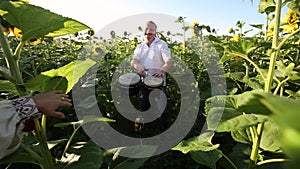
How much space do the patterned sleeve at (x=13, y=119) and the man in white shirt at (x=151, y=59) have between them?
81.0 inches

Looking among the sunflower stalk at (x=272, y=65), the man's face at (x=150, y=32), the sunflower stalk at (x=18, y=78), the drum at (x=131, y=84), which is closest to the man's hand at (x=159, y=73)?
the drum at (x=131, y=84)

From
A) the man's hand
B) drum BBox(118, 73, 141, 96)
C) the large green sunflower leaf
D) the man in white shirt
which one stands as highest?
the large green sunflower leaf

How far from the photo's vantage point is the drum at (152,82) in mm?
2875

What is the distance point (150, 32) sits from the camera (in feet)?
10.0

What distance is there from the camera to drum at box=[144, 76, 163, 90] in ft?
9.43

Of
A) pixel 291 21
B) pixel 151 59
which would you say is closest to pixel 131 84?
pixel 151 59

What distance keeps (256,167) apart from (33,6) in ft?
3.11

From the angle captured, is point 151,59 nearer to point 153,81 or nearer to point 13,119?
point 153,81

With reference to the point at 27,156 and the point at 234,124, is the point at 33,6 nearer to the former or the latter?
the point at 27,156

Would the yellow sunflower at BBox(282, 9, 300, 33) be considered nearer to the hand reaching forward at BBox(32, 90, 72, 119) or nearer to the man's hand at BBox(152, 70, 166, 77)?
the man's hand at BBox(152, 70, 166, 77)

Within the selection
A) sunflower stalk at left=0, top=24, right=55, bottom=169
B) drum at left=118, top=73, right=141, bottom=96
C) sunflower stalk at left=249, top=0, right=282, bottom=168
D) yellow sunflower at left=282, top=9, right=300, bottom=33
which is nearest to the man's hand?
drum at left=118, top=73, right=141, bottom=96

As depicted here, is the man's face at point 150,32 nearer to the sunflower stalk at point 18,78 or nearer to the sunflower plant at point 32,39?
the sunflower plant at point 32,39

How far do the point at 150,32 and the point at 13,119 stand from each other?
2.33 m

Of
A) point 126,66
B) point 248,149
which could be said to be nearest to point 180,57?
point 126,66
